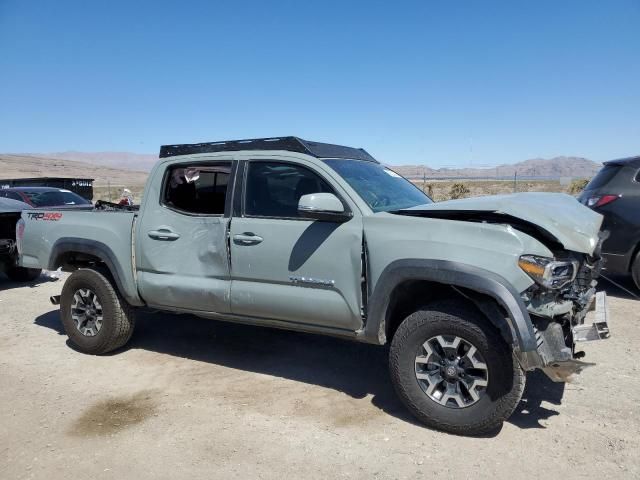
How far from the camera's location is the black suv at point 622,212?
6.50 m

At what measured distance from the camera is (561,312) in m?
3.29

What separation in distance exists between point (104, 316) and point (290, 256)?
89.9 inches

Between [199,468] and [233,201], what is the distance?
2.10 meters

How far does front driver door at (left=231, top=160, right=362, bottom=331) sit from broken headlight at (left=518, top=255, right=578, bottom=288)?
1123mm

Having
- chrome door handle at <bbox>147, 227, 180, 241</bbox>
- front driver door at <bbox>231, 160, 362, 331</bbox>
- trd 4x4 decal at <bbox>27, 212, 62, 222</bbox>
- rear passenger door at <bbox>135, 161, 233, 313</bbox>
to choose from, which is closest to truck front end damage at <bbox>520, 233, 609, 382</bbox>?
front driver door at <bbox>231, 160, 362, 331</bbox>

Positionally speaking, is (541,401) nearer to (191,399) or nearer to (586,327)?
(586,327)

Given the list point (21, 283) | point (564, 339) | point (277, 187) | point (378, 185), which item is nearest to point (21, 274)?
point (21, 283)

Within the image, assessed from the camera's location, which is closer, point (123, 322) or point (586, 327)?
point (586, 327)

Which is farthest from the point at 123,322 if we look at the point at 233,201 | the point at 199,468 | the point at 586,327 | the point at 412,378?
the point at 586,327

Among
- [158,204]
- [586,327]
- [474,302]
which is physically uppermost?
[158,204]

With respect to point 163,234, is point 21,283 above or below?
below

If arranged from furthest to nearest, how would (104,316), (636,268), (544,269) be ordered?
1. (636,268)
2. (104,316)
3. (544,269)

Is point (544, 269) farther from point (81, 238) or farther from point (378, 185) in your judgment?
point (81, 238)

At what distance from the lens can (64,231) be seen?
5188mm
